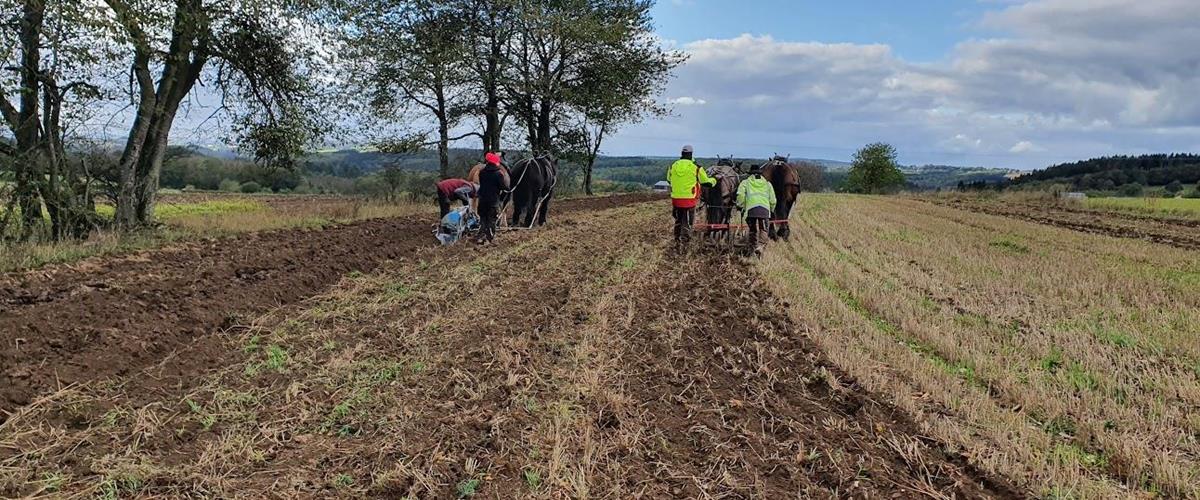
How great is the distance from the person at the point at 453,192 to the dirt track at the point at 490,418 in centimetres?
483

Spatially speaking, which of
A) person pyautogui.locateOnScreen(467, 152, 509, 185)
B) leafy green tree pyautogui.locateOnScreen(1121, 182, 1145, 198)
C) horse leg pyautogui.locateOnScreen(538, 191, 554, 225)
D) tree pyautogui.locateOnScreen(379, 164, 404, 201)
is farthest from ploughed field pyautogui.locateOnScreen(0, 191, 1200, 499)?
leafy green tree pyautogui.locateOnScreen(1121, 182, 1145, 198)

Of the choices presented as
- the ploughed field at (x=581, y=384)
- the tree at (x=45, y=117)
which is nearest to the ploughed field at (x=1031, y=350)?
the ploughed field at (x=581, y=384)

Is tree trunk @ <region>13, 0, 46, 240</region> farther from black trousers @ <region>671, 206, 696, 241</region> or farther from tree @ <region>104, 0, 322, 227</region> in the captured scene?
black trousers @ <region>671, 206, 696, 241</region>

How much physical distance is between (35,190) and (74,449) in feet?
25.9

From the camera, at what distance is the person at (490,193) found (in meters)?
10.2

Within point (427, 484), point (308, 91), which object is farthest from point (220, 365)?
point (308, 91)

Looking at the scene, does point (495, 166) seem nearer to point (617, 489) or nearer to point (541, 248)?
point (541, 248)

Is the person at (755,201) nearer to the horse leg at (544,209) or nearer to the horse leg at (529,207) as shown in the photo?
the horse leg at (529,207)

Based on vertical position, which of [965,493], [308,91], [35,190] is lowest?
[965,493]

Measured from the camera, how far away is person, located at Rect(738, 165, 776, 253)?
399 inches

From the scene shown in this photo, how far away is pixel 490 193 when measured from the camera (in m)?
10.3

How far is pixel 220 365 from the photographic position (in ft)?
14.8

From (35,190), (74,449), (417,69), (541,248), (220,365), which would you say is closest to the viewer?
(74,449)

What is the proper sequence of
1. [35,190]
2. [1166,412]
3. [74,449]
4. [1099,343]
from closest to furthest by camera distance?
[74,449]
[1166,412]
[1099,343]
[35,190]
